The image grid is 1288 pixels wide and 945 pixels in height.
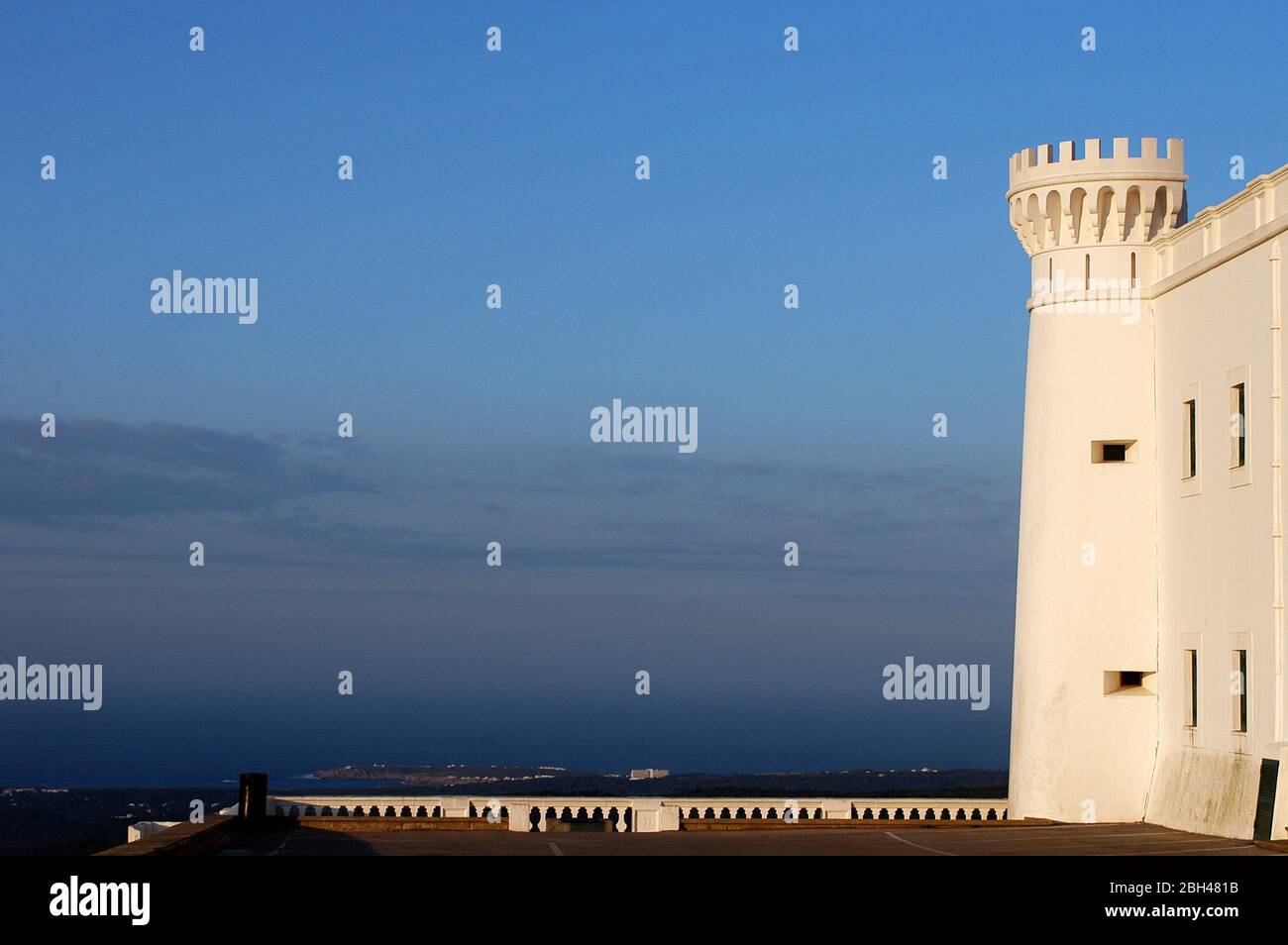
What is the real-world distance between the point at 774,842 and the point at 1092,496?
8.82 meters

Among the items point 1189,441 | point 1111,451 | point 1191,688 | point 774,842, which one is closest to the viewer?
point 774,842

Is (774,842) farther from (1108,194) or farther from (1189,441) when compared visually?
(1108,194)

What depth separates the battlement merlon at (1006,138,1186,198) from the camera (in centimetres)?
2975

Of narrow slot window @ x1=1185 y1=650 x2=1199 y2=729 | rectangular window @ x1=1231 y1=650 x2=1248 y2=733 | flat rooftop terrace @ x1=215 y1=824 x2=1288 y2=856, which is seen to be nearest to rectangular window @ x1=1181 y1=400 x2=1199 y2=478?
narrow slot window @ x1=1185 y1=650 x2=1199 y2=729

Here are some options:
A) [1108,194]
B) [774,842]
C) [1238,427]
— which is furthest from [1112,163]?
[774,842]

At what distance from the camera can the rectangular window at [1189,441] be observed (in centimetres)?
2770

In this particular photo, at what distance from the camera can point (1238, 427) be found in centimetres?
2567

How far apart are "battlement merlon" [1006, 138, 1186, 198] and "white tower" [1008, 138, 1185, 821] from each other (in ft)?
0.08

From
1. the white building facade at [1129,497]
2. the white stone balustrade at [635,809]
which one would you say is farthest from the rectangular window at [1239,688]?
the white stone balustrade at [635,809]
